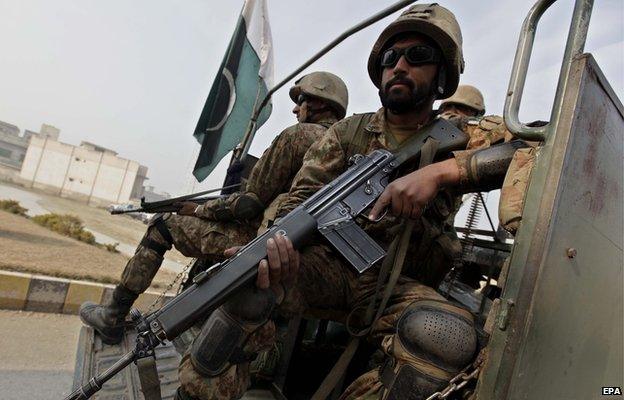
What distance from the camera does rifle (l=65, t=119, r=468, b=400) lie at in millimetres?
1491

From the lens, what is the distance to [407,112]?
6.64ft

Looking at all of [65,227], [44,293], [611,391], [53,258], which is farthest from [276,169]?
[65,227]

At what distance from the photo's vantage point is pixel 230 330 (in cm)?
151

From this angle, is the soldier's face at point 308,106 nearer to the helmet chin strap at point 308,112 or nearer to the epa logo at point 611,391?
the helmet chin strap at point 308,112

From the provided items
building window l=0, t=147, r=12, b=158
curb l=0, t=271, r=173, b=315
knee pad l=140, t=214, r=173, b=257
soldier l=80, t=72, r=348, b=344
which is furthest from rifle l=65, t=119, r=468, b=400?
building window l=0, t=147, r=12, b=158

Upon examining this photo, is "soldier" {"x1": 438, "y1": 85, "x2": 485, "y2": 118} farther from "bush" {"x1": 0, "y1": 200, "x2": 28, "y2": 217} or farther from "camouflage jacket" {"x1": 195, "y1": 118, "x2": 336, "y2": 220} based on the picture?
"bush" {"x1": 0, "y1": 200, "x2": 28, "y2": 217}

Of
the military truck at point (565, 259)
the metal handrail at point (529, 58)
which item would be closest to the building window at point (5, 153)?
the metal handrail at point (529, 58)

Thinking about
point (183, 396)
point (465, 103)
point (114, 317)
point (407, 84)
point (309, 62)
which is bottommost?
point (114, 317)

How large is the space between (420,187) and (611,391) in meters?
1.09

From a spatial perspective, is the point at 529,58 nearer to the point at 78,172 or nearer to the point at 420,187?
the point at 420,187

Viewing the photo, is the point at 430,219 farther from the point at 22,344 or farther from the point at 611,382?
the point at 22,344

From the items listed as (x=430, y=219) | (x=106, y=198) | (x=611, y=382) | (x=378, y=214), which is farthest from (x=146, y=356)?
(x=106, y=198)

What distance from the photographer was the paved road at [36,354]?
3275 mm

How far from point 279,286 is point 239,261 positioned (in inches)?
8.9
